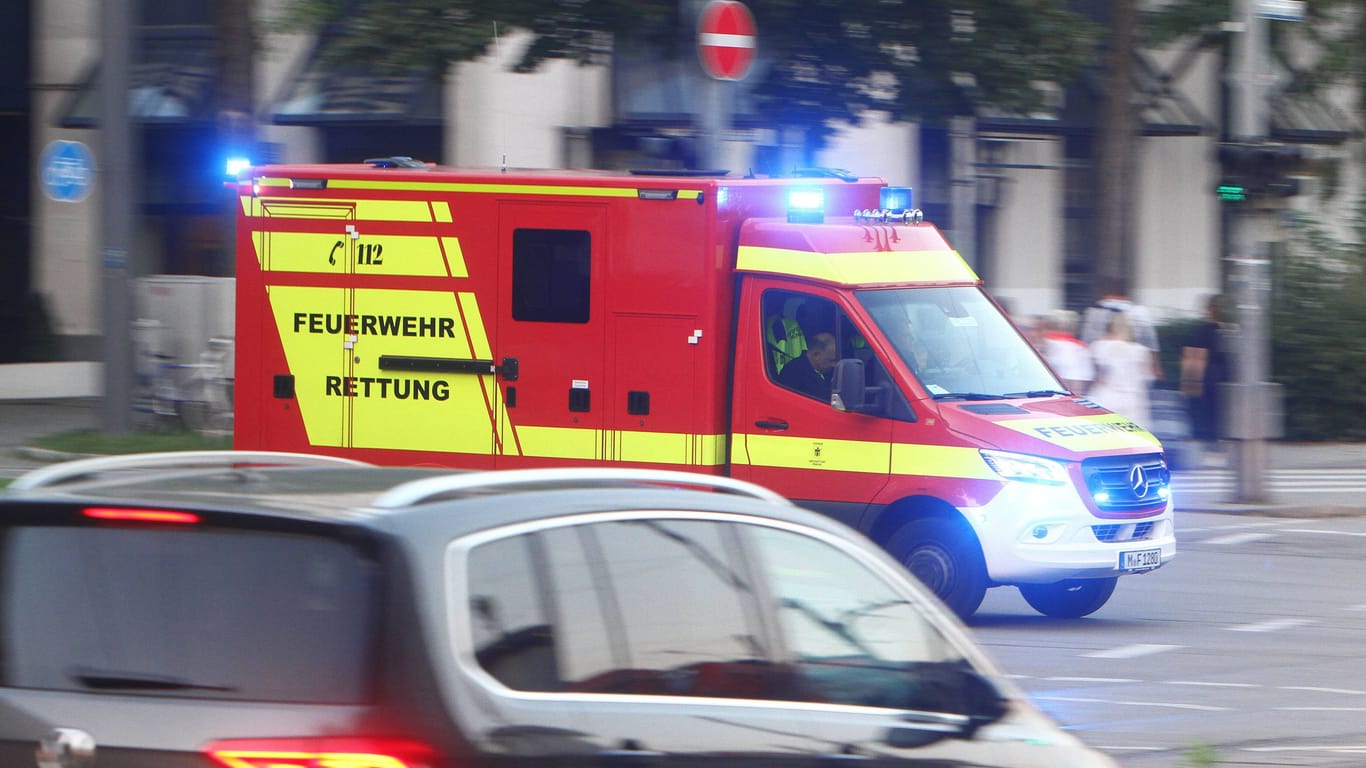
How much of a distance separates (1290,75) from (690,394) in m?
21.0

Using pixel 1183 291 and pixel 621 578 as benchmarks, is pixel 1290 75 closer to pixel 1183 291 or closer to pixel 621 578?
pixel 1183 291

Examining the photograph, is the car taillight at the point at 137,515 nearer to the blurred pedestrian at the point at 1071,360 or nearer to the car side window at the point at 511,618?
the car side window at the point at 511,618

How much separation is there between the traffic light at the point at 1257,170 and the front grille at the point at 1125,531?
7.64 meters

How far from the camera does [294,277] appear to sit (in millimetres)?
12180

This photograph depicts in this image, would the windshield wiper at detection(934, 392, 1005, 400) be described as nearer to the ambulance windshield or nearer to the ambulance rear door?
the ambulance windshield

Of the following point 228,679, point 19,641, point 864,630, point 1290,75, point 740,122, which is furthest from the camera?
point 1290,75

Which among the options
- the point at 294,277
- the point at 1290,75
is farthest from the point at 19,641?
the point at 1290,75

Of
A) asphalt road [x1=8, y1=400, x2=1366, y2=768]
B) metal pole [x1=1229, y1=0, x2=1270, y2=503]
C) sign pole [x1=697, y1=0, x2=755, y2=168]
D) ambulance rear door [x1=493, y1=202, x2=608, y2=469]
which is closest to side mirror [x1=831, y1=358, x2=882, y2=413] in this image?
ambulance rear door [x1=493, y1=202, x2=608, y2=469]

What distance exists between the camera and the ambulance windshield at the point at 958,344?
1120 centimetres

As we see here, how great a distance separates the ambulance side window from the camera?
11.4 metres

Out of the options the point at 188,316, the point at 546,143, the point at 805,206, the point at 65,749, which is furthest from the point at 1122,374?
the point at 65,749

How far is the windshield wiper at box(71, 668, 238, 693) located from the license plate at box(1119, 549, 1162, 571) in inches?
330

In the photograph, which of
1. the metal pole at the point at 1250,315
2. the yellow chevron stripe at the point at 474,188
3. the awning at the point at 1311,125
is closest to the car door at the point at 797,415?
the yellow chevron stripe at the point at 474,188

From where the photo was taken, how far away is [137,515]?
12.1 ft
